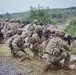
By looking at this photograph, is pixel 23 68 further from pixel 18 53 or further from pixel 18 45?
pixel 18 45

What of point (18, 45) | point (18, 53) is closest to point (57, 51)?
point (18, 53)

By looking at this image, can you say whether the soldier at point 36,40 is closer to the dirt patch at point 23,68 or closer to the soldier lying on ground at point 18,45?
the dirt patch at point 23,68

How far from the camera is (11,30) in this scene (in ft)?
63.0

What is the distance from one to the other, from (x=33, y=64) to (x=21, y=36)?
2714mm

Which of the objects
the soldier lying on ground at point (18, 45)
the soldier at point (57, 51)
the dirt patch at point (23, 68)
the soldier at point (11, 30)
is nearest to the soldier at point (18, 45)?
the soldier lying on ground at point (18, 45)

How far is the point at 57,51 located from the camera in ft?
32.4

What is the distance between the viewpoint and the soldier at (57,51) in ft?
32.4

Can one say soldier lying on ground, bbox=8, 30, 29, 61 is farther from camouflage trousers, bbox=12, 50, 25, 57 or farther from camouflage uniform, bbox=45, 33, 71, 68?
camouflage uniform, bbox=45, 33, 71, 68

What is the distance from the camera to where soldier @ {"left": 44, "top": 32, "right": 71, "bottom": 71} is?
9.88 m

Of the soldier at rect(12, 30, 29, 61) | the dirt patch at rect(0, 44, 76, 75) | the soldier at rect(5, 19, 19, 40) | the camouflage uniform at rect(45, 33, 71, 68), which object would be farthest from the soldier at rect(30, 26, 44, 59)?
the soldier at rect(5, 19, 19, 40)

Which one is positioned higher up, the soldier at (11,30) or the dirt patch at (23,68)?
the soldier at (11,30)

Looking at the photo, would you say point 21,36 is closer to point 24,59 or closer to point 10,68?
point 24,59

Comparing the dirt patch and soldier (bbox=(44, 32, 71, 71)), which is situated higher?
soldier (bbox=(44, 32, 71, 71))

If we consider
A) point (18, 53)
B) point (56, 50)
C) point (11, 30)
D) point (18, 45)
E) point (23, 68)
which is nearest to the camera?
point (56, 50)
